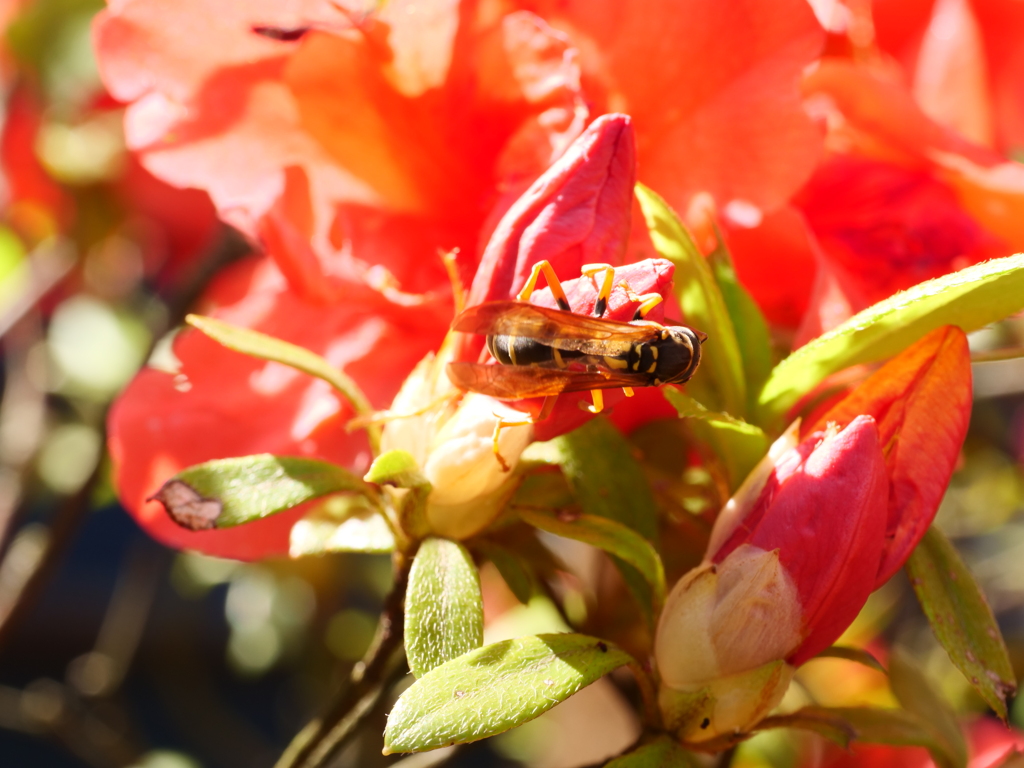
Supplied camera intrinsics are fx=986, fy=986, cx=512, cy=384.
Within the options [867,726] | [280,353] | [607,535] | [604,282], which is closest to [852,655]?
[867,726]

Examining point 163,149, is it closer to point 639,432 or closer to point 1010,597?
point 639,432

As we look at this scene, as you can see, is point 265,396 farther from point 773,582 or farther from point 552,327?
point 773,582

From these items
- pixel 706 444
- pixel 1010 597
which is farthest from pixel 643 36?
pixel 1010 597

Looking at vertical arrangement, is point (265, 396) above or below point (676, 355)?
below

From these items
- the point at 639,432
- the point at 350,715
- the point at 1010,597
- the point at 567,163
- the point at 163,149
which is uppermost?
the point at 567,163

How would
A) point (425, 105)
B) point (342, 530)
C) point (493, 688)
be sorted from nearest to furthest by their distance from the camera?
point (493, 688) → point (342, 530) → point (425, 105)
